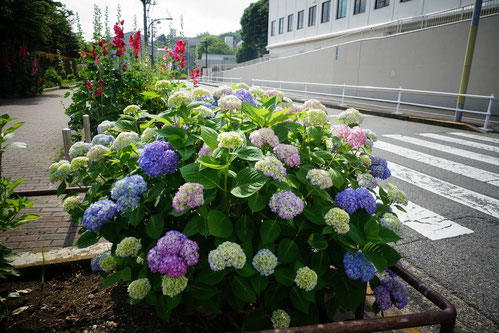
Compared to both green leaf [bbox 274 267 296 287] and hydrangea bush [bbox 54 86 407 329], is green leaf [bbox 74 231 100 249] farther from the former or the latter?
green leaf [bbox 274 267 296 287]

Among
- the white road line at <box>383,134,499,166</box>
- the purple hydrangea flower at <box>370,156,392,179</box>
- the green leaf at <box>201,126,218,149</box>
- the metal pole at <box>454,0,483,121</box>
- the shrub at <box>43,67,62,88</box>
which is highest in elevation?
the metal pole at <box>454,0,483,121</box>

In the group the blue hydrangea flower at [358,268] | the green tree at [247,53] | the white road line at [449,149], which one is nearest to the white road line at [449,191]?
the white road line at [449,149]

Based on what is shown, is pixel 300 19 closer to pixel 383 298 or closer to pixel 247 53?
pixel 383 298

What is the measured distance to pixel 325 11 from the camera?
3225 cm

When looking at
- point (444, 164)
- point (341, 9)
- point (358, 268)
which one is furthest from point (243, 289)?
point (341, 9)

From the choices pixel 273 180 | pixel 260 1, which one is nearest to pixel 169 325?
pixel 273 180

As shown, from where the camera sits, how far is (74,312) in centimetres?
206

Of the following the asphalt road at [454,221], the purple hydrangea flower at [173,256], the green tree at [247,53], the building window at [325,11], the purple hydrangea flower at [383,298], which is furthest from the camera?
the green tree at [247,53]

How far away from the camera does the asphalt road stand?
279cm

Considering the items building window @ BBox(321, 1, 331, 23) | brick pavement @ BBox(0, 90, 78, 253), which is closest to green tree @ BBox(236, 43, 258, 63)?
building window @ BBox(321, 1, 331, 23)

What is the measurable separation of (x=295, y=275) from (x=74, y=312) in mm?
1558

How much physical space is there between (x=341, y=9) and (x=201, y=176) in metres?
33.2

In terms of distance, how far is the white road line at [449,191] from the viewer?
15.6ft

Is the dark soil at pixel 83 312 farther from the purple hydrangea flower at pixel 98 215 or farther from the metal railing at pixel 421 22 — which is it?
the metal railing at pixel 421 22
